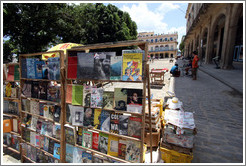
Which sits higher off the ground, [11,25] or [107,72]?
[11,25]

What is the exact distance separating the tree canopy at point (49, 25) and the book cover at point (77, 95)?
8.92 m

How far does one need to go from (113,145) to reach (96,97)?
2.97 ft

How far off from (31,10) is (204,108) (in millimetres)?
12279

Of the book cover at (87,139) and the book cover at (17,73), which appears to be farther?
the book cover at (17,73)

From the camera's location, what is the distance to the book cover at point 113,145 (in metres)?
2.31

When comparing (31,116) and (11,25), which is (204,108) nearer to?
(31,116)

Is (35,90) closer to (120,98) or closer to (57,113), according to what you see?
(57,113)

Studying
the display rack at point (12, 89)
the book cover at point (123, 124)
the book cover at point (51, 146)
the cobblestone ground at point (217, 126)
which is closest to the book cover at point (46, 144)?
the book cover at point (51, 146)

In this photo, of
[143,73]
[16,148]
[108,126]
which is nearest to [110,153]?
[108,126]

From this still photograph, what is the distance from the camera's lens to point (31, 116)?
10.2 feet

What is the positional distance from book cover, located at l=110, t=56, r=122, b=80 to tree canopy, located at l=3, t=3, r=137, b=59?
9.43m

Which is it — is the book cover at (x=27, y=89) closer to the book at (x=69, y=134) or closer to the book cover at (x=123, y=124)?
the book at (x=69, y=134)

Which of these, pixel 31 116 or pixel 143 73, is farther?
pixel 31 116

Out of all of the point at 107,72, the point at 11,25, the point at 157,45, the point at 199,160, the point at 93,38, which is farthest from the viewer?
the point at 157,45
